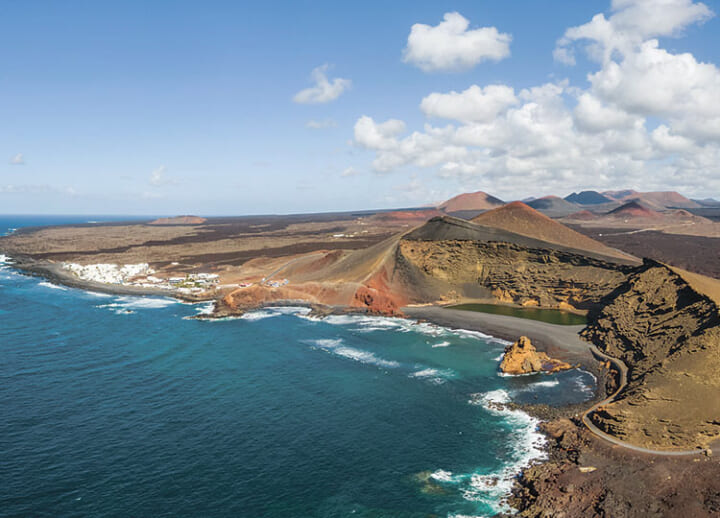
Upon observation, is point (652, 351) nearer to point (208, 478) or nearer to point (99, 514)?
point (208, 478)

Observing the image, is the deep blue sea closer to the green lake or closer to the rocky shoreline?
the rocky shoreline

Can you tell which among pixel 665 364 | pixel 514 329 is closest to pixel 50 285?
pixel 514 329

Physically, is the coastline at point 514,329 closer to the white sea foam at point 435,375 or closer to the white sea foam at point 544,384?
the white sea foam at point 544,384

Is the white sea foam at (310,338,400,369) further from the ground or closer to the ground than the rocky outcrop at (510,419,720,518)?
further from the ground

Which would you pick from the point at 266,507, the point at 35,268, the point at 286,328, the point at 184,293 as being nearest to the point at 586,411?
the point at 266,507

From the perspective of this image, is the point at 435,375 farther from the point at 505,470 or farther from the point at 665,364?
the point at 665,364

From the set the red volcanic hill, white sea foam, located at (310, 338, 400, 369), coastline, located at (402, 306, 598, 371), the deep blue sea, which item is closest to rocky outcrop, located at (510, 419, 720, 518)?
the deep blue sea
